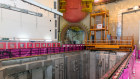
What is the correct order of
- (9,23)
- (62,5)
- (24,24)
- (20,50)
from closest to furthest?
(20,50), (9,23), (24,24), (62,5)

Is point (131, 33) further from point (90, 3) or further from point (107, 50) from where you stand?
point (90, 3)

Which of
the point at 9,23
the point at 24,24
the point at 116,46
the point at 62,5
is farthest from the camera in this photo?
the point at 62,5

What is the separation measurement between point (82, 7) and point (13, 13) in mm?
10980

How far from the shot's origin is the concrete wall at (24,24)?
898 centimetres

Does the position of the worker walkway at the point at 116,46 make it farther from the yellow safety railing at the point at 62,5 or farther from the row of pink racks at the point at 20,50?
the yellow safety railing at the point at 62,5

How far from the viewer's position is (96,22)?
14.9 m

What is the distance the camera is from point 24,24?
34.5ft

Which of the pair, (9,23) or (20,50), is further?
(9,23)

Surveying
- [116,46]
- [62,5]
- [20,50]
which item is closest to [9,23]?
[20,50]

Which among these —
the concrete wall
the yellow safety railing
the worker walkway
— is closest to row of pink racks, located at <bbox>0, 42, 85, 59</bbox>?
the concrete wall

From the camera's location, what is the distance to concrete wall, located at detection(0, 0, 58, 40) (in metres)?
A: 8.98

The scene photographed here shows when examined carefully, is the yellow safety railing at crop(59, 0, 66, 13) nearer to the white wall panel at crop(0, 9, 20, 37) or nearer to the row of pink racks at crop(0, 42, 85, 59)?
the white wall panel at crop(0, 9, 20, 37)

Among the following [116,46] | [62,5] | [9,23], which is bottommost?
[116,46]

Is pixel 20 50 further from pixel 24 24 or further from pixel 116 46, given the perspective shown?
pixel 116 46
